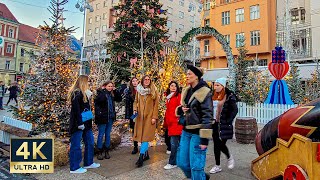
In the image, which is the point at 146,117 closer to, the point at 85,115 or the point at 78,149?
the point at 85,115

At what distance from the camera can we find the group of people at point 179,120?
314cm

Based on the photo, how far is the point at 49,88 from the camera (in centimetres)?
689

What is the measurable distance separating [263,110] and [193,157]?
378 inches

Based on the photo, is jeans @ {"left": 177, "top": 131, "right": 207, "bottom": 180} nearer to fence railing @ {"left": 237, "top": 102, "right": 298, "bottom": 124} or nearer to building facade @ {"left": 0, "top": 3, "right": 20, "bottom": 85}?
fence railing @ {"left": 237, "top": 102, "right": 298, "bottom": 124}

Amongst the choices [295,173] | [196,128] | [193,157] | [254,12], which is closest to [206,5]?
[254,12]

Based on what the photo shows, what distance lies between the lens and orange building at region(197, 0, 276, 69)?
97.6 ft

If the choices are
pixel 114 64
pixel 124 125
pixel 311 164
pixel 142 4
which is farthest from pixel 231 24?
pixel 311 164

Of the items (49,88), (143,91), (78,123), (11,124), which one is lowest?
(11,124)

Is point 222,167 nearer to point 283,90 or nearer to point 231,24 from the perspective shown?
point 283,90

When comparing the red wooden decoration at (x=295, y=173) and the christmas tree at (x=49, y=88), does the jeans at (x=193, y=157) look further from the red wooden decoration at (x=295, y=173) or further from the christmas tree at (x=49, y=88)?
the christmas tree at (x=49, y=88)

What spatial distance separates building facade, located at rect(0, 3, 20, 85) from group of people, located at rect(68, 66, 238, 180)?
54457 millimetres

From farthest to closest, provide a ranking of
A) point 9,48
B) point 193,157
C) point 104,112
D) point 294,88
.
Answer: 1. point 9,48
2. point 294,88
3. point 104,112
4. point 193,157

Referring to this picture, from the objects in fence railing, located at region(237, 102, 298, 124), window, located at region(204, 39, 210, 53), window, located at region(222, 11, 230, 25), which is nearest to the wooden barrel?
fence railing, located at region(237, 102, 298, 124)

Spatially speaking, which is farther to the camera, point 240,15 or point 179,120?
point 240,15
